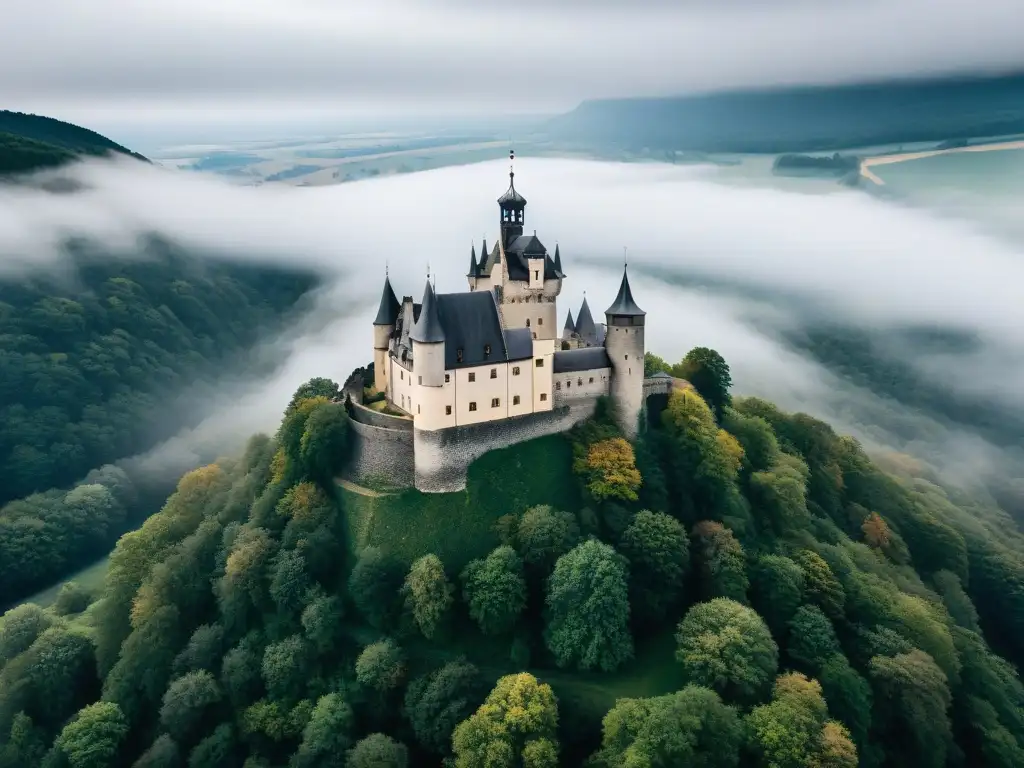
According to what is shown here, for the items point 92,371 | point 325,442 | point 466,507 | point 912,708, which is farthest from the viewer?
point 92,371

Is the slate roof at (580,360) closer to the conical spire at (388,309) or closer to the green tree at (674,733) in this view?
the conical spire at (388,309)

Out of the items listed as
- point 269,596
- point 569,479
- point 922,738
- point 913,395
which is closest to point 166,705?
point 269,596

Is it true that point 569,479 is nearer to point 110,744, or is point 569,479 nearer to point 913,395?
point 110,744

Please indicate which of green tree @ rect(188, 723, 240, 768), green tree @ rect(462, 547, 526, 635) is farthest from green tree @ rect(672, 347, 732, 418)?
green tree @ rect(188, 723, 240, 768)

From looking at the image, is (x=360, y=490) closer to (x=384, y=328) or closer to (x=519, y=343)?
(x=384, y=328)

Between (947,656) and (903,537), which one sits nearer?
(947,656)

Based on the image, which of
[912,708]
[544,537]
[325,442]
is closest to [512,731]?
[544,537]

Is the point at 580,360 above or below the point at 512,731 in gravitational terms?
above

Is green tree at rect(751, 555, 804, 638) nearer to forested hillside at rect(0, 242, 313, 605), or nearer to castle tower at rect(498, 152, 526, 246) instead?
castle tower at rect(498, 152, 526, 246)
